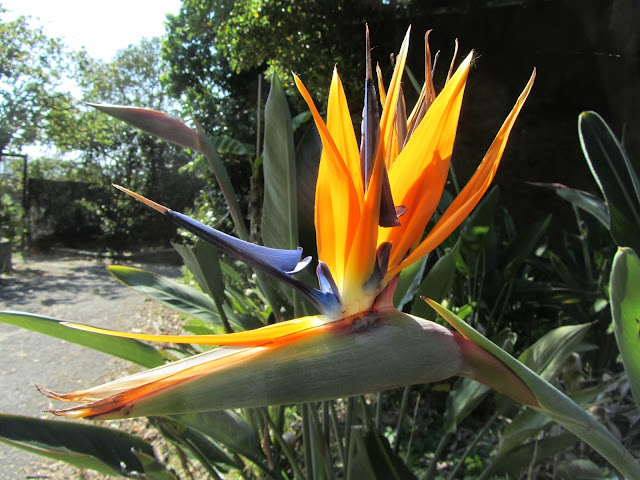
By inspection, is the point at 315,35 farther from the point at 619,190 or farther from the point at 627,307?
the point at 627,307

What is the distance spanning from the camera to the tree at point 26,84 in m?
6.50

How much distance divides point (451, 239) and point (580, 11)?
5.90 ft

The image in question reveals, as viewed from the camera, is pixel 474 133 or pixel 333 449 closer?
pixel 333 449

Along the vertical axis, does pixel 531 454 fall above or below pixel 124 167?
below

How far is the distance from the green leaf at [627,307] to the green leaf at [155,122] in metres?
0.55

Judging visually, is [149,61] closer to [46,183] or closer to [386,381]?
[46,183]

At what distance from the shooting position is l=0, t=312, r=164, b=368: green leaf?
2.23 feet

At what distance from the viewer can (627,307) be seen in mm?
445

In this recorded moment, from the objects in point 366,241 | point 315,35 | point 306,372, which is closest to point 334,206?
point 366,241

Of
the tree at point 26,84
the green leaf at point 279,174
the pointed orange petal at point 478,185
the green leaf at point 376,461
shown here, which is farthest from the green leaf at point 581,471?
the tree at point 26,84

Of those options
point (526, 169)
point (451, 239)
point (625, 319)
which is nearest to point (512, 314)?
point (451, 239)

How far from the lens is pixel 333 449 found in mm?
1545

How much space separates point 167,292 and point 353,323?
794 millimetres

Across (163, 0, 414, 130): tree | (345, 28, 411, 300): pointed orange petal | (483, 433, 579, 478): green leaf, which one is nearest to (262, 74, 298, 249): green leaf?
(345, 28, 411, 300): pointed orange petal
